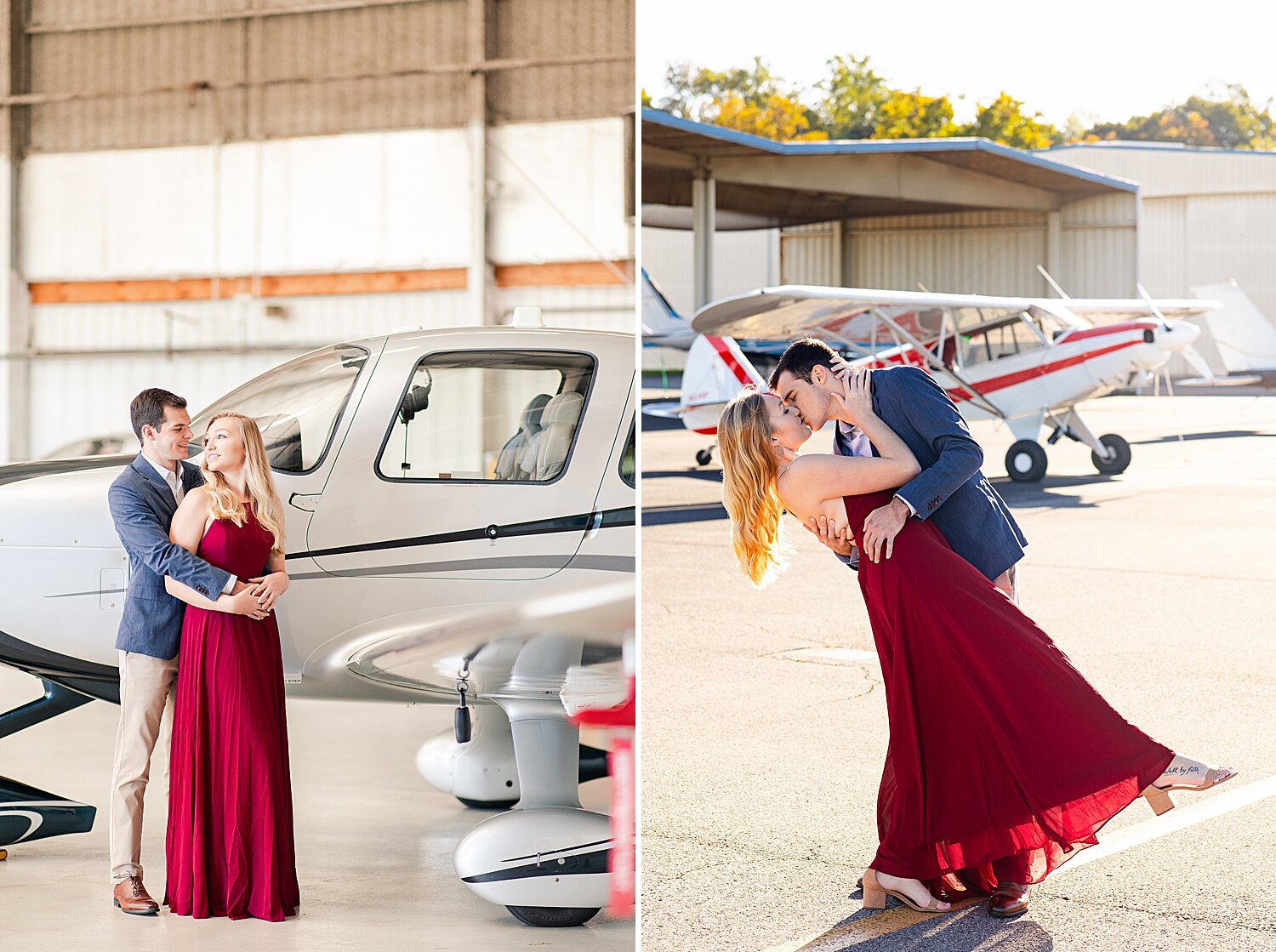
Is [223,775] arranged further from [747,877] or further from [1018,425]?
[1018,425]

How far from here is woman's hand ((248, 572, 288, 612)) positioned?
110 inches

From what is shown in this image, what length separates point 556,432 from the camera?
10.2ft

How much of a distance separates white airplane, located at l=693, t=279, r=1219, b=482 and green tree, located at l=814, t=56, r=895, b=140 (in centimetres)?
1304

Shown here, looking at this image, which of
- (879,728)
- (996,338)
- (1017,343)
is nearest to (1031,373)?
(1017,343)

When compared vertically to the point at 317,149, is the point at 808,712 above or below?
below

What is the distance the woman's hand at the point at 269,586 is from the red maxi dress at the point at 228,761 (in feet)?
0.10

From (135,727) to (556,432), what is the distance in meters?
1.16

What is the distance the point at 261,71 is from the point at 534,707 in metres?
3.52

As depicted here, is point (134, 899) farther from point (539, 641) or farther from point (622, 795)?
point (622, 795)

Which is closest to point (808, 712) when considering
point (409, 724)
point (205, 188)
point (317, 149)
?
point (409, 724)

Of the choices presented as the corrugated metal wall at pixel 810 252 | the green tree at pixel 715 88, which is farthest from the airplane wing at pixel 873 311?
the green tree at pixel 715 88

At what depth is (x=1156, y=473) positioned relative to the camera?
10711 millimetres

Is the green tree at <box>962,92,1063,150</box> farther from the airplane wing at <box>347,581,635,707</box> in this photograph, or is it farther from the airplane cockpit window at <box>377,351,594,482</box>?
the airplane wing at <box>347,581,635,707</box>

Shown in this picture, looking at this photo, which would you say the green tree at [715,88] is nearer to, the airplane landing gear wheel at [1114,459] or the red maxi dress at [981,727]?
the airplane landing gear wheel at [1114,459]
